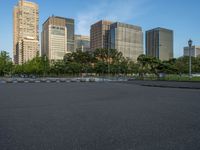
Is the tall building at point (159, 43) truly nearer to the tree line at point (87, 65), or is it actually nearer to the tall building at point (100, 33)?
the tree line at point (87, 65)

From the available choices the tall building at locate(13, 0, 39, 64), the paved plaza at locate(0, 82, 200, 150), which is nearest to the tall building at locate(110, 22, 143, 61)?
the tall building at locate(13, 0, 39, 64)

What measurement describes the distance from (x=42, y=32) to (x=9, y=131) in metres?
148

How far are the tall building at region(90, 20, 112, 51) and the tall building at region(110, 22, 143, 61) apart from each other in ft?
16.7

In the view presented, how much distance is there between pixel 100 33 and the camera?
102 m

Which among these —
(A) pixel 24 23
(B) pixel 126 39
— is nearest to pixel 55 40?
(A) pixel 24 23

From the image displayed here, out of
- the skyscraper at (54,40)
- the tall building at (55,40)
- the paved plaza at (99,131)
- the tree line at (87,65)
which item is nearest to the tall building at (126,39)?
the tree line at (87,65)

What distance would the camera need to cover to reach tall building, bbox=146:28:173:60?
7069cm

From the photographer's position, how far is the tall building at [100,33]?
9612 cm

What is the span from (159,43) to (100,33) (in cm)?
3497

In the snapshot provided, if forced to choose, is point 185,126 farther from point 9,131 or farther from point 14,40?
point 14,40

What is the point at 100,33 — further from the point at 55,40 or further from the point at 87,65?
the point at 55,40

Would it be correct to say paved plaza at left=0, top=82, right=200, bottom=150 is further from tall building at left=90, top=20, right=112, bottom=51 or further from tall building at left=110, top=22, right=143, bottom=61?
tall building at left=90, top=20, right=112, bottom=51

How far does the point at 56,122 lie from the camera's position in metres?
6.41

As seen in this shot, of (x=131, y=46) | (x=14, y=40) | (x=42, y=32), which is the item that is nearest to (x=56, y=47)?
(x=42, y=32)
